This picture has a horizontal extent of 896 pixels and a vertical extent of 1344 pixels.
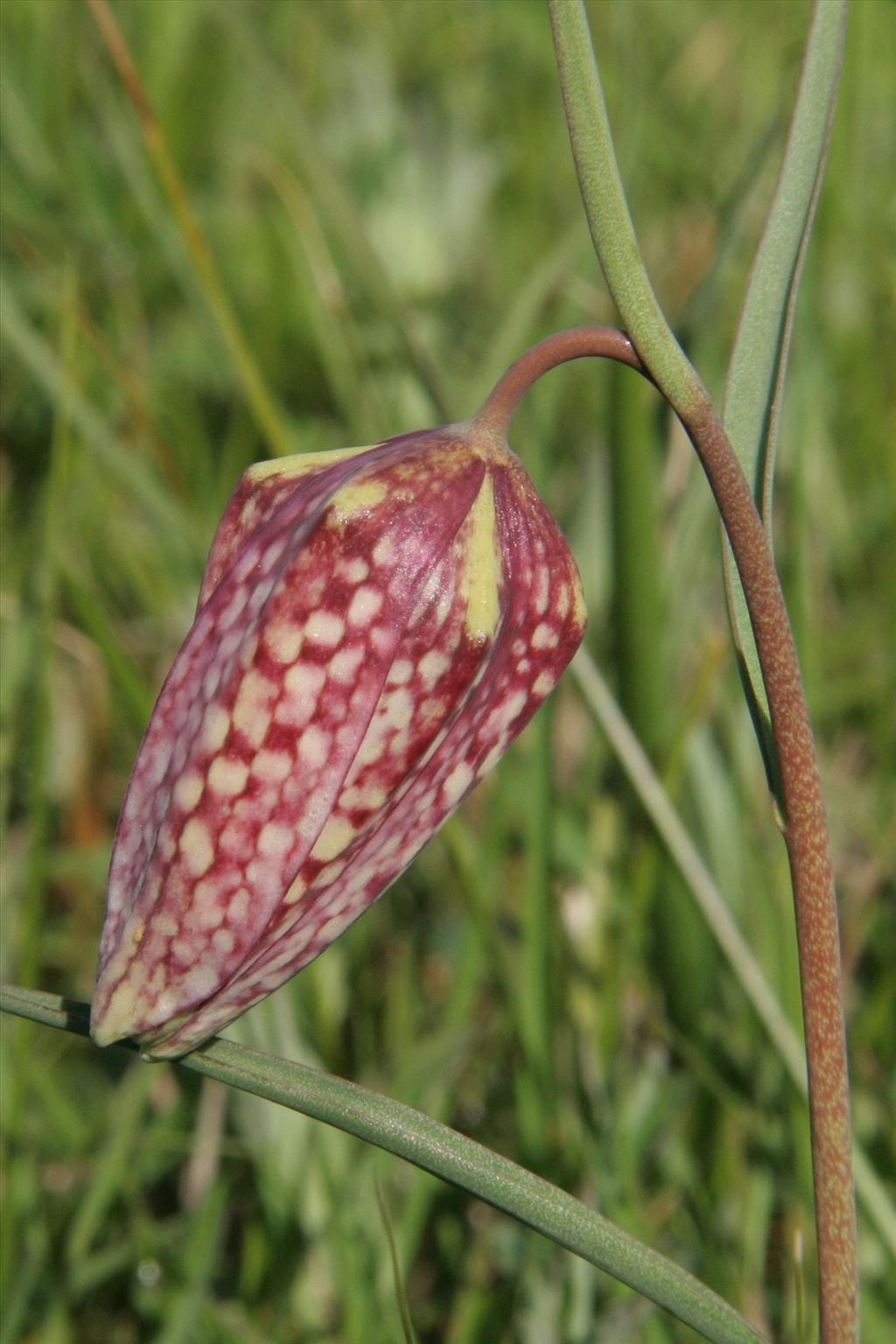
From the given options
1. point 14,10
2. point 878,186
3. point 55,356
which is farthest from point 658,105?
point 55,356

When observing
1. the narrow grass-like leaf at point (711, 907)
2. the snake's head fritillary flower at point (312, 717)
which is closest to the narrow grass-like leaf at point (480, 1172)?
Answer: the snake's head fritillary flower at point (312, 717)

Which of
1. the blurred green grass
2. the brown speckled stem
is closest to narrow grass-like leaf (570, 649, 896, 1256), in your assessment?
the blurred green grass

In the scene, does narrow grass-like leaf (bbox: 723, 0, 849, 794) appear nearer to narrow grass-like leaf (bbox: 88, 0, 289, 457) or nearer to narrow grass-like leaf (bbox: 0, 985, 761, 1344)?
narrow grass-like leaf (bbox: 0, 985, 761, 1344)

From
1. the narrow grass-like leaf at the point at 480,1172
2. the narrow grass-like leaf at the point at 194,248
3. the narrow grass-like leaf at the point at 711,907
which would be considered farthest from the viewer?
the narrow grass-like leaf at the point at 194,248

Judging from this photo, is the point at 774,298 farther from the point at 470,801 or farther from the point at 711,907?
the point at 470,801

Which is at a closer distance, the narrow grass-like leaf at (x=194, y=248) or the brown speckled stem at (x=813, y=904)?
the brown speckled stem at (x=813, y=904)

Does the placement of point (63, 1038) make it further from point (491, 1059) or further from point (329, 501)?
point (329, 501)

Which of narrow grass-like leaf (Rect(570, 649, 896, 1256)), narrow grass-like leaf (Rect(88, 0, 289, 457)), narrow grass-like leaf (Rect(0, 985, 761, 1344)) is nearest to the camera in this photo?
narrow grass-like leaf (Rect(0, 985, 761, 1344))

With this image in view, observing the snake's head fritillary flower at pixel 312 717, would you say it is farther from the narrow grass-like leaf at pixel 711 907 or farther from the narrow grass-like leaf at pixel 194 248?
the narrow grass-like leaf at pixel 194 248
